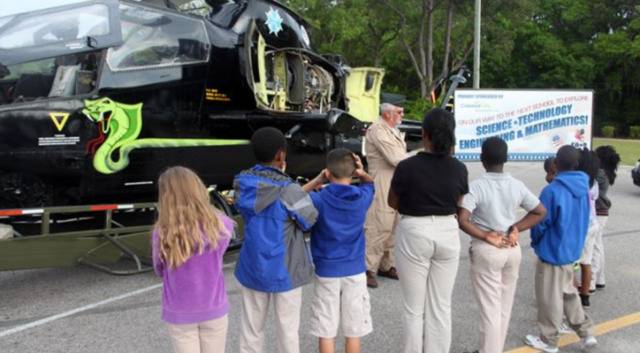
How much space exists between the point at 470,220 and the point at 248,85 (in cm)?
352

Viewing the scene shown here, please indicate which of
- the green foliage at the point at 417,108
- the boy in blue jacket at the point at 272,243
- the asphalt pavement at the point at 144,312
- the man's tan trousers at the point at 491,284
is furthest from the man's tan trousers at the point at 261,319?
the green foliage at the point at 417,108

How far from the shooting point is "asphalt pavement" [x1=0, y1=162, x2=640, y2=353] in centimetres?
435

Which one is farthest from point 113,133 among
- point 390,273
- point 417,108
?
point 417,108

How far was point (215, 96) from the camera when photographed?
640 cm

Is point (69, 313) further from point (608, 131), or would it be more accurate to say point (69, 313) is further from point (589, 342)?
point (608, 131)

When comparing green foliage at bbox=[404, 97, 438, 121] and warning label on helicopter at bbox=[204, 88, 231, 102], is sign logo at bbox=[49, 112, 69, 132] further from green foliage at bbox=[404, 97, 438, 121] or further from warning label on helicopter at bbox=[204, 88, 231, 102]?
green foliage at bbox=[404, 97, 438, 121]

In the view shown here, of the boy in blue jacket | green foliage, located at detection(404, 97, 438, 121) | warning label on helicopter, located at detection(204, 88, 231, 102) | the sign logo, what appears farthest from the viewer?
green foliage, located at detection(404, 97, 438, 121)

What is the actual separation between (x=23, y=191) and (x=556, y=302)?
4605 mm

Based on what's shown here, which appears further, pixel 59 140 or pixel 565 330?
pixel 59 140

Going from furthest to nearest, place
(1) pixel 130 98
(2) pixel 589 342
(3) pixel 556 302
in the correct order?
(1) pixel 130 98, (2) pixel 589 342, (3) pixel 556 302

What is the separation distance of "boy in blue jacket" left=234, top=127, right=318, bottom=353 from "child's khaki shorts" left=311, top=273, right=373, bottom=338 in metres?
0.15

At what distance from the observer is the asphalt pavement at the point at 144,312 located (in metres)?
4.35

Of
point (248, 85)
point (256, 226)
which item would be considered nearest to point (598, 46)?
point (248, 85)

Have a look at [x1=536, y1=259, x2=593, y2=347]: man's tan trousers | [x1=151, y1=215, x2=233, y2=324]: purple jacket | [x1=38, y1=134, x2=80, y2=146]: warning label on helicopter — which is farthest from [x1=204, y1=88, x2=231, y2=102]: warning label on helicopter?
[x1=536, y1=259, x2=593, y2=347]: man's tan trousers
